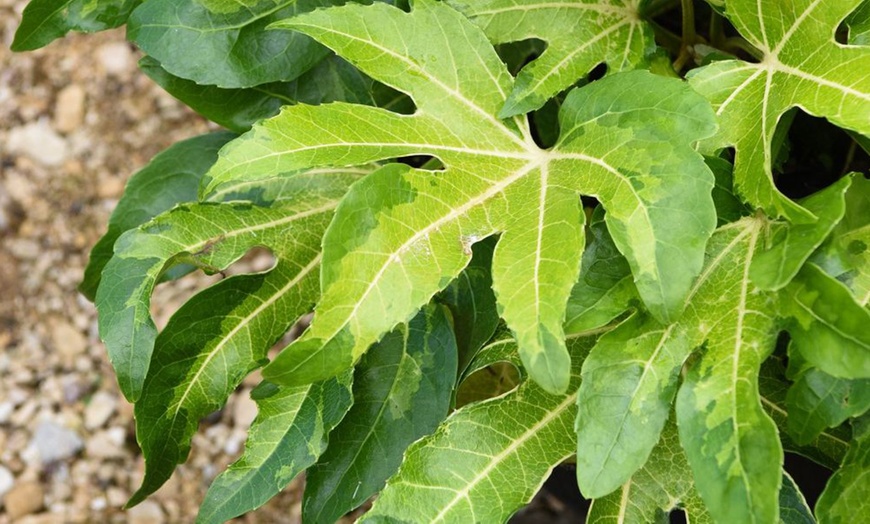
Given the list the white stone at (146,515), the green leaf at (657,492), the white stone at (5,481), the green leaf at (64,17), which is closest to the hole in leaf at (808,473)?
the green leaf at (657,492)

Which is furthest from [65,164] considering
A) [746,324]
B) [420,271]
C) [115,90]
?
[746,324]

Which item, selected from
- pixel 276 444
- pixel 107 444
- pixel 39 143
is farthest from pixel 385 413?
pixel 39 143

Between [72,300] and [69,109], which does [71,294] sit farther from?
[69,109]

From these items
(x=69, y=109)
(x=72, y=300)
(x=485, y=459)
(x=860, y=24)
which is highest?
(x=860, y=24)

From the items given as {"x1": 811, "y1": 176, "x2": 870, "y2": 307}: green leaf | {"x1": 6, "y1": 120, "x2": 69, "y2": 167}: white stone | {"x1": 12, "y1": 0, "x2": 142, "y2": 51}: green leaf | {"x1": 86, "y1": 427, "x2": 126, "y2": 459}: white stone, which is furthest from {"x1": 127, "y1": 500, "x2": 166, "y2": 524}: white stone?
{"x1": 811, "y1": 176, "x2": 870, "y2": 307}: green leaf

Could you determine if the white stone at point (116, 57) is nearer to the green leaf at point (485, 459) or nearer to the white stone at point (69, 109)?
the white stone at point (69, 109)

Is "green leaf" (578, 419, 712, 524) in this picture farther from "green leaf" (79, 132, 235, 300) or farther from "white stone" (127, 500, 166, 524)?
"white stone" (127, 500, 166, 524)
